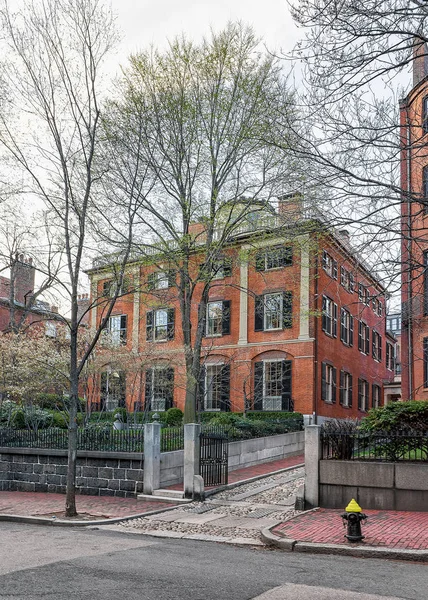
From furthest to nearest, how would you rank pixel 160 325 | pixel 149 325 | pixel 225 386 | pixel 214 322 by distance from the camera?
pixel 149 325, pixel 160 325, pixel 214 322, pixel 225 386

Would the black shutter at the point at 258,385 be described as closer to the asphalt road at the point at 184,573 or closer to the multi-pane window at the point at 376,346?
the multi-pane window at the point at 376,346

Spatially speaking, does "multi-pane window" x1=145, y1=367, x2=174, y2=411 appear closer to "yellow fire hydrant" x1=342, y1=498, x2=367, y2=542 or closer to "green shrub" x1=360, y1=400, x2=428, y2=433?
"green shrub" x1=360, y1=400, x2=428, y2=433

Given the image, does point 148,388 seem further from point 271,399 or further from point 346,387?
point 346,387

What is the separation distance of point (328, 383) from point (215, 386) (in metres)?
5.96

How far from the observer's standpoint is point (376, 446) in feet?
41.3

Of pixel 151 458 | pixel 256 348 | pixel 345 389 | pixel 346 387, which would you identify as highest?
pixel 256 348

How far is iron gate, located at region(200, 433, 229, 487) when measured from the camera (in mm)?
15742

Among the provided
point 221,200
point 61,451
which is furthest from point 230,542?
point 221,200

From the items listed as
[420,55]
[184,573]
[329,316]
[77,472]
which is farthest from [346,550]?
[329,316]

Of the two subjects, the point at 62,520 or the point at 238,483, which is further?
the point at 238,483

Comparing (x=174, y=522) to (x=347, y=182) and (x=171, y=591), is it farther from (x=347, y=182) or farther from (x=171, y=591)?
(x=347, y=182)

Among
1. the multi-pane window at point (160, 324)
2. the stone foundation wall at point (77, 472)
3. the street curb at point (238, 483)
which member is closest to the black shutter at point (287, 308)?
the multi-pane window at point (160, 324)

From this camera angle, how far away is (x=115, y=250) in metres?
21.3

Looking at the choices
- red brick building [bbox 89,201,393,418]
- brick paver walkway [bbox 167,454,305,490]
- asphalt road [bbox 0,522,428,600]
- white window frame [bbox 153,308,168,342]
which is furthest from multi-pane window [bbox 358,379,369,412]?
asphalt road [bbox 0,522,428,600]
